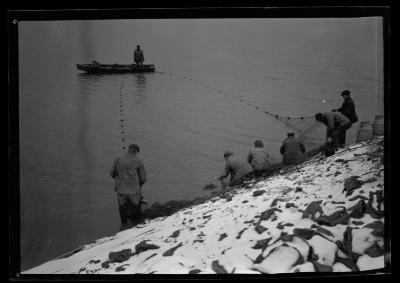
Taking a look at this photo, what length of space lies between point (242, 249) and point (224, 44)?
1.45 metres

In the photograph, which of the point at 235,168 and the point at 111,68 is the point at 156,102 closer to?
the point at 111,68

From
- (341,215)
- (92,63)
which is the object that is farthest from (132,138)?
(341,215)

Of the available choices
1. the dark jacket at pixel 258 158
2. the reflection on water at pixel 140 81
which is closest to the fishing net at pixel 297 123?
the reflection on water at pixel 140 81

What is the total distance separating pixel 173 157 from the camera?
3.09 metres

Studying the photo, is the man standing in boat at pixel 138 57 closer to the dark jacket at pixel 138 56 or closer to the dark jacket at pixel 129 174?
the dark jacket at pixel 138 56

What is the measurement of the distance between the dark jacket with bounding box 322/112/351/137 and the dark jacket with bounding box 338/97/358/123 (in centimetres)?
3

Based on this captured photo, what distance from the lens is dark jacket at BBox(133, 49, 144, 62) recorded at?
3.09m

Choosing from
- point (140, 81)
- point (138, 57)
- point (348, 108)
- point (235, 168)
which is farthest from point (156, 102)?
point (348, 108)

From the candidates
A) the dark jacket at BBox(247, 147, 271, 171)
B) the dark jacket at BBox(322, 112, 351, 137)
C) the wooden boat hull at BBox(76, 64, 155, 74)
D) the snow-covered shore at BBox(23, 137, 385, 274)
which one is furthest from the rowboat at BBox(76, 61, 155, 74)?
the dark jacket at BBox(322, 112, 351, 137)

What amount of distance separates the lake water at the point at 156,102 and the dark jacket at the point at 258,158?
49mm

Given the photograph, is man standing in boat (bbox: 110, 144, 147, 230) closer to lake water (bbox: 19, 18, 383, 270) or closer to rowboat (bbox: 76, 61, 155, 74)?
lake water (bbox: 19, 18, 383, 270)

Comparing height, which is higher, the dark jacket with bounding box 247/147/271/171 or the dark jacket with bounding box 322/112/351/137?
the dark jacket with bounding box 322/112/351/137

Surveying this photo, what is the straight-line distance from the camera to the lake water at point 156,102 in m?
3.05
